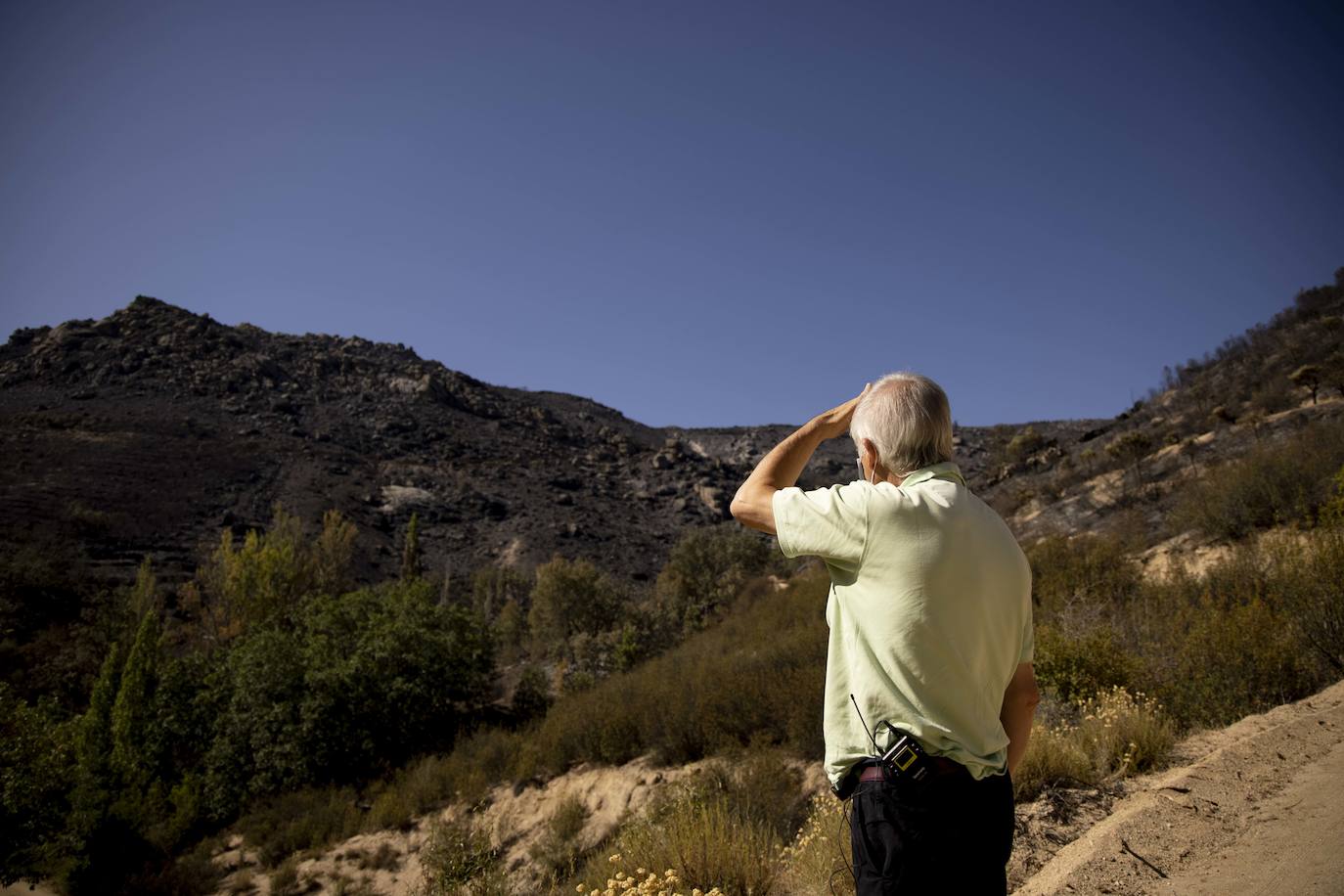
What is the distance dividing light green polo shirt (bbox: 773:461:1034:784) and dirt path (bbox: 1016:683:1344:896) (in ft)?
9.08

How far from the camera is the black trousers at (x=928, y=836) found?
162cm

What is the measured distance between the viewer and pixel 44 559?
34906 millimetres

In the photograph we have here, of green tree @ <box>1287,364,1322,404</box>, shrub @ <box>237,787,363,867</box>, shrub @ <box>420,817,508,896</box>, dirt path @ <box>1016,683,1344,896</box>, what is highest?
green tree @ <box>1287,364,1322,404</box>

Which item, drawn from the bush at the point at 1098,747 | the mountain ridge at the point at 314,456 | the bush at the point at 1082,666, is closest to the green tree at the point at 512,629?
the mountain ridge at the point at 314,456

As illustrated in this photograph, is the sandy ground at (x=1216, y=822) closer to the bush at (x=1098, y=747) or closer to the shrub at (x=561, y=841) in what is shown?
the bush at (x=1098, y=747)

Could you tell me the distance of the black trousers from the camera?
1621 millimetres

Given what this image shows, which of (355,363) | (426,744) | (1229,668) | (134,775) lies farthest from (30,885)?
(355,363)

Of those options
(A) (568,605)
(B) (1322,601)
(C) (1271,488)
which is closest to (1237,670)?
(B) (1322,601)

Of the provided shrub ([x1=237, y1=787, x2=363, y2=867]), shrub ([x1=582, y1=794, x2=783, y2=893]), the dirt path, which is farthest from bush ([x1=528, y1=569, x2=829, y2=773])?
the dirt path

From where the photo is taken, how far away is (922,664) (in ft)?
5.47

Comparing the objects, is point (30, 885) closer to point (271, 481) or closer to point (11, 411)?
point (271, 481)

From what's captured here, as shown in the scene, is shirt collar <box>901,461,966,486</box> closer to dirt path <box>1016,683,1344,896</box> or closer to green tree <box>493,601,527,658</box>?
dirt path <box>1016,683,1344,896</box>

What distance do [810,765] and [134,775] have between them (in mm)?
17418

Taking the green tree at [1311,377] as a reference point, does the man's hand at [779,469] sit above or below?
below
